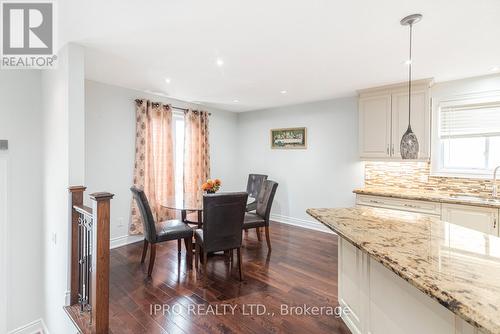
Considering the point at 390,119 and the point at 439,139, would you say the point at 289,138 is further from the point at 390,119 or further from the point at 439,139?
the point at 439,139

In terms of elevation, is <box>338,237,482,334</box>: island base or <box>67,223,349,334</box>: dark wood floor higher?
<box>338,237,482,334</box>: island base

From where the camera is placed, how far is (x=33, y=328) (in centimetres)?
274

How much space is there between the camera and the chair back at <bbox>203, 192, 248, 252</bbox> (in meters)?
2.58

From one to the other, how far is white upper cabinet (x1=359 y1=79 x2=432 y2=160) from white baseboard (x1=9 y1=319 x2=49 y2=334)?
487cm

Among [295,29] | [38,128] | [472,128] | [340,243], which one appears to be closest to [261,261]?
[340,243]

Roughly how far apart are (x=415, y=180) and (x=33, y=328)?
17.8 feet

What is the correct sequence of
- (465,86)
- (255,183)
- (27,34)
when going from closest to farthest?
(27,34)
(465,86)
(255,183)

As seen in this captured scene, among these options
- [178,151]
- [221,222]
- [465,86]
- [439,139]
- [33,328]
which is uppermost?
[465,86]

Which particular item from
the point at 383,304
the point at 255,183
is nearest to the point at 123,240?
the point at 255,183

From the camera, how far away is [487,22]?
1.91m

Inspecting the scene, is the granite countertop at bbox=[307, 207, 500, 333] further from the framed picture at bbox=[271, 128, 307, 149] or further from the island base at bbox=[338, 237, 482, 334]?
the framed picture at bbox=[271, 128, 307, 149]

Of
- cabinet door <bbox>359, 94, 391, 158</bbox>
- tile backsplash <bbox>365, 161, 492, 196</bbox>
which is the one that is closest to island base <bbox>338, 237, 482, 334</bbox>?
cabinet door <bbox>359, 94, 391, 158</bbox>

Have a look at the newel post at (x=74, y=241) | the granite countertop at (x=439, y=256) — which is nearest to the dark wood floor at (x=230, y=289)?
the newel post at (x=74, y=241)

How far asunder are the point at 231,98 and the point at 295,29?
2529 mm
